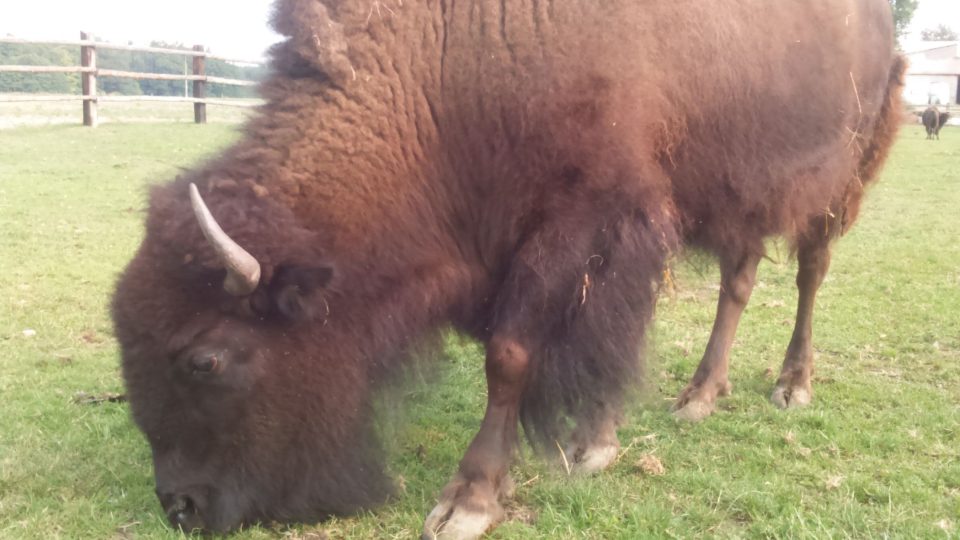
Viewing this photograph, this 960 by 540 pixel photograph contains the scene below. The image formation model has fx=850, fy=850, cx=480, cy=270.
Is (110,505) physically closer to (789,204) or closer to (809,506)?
(809,506)

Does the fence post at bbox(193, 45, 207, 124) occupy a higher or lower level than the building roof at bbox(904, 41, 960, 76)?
lower

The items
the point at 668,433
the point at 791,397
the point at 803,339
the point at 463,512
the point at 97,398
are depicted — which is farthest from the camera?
the point at 803,339

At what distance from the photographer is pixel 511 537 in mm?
3098

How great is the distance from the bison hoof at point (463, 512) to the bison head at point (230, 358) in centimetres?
50

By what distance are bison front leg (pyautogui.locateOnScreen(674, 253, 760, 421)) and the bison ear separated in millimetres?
2302

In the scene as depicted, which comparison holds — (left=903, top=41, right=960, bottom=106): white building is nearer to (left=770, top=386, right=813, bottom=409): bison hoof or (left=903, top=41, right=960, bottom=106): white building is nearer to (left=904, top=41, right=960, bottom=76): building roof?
(left=904, top=41, right=960, bottom=76): building roof

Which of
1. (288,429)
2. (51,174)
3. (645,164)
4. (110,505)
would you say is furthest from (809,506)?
(51,174)

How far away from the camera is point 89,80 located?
18.8 m

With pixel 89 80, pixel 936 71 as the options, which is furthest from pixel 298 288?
pixel 936 71

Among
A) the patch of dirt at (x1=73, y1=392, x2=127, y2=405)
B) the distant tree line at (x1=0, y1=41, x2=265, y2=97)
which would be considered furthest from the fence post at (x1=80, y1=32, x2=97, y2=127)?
the patch of dirt at (x1=73, y1=392, x2=127, y2=405)

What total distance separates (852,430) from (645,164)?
6.11 feet

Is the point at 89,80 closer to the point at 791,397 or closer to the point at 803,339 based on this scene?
the point at 803,339

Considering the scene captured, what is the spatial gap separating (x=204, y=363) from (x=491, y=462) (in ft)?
3.80

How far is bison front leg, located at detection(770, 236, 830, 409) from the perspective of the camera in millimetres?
4715
